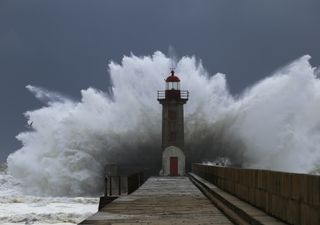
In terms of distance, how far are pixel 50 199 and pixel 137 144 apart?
7641 mm

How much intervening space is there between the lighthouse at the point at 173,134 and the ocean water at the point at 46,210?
14.7 feet

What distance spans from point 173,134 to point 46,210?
814cm

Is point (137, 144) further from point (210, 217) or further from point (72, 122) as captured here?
point (210, 217)

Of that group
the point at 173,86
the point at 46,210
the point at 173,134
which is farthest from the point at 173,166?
the point at 46,210

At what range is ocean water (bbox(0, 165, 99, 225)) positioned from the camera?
2175 cm

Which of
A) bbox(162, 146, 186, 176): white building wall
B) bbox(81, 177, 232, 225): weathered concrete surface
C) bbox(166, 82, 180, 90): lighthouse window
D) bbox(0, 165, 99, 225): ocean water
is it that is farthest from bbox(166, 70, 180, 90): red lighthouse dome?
bbox(81, 177, 232, 225): weathered concrete surface

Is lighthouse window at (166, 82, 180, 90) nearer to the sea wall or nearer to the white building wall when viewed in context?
the white building wall

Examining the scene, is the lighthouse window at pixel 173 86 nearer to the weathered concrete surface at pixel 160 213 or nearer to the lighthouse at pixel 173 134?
the lighthouse at pixel 173 134

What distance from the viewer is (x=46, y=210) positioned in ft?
82.4

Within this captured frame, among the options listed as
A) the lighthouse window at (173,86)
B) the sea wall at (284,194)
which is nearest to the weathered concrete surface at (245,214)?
the sea wall at (284,194)

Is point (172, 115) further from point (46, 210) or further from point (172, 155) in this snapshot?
point (46, 210)

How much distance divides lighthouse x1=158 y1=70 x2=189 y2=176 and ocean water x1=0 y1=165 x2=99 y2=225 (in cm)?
448

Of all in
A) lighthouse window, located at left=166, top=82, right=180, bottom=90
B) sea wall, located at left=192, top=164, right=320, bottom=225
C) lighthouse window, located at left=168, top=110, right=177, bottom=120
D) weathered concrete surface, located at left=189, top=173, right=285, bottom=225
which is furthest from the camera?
lighthouse window, located at left=166, top=82, right=180, bottom=90

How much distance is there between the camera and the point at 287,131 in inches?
1437
